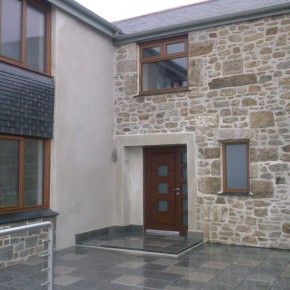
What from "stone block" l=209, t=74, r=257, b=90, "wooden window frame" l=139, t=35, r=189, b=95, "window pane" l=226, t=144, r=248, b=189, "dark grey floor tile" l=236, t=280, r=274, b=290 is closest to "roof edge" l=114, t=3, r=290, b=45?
"wooden window frame" l=139, t=35, r=189, b=95

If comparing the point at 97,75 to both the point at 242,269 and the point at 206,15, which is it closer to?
the point at 206,15

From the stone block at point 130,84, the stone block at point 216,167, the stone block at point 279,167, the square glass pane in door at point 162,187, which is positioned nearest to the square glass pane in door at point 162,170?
the square glass pane in door at point 162,187

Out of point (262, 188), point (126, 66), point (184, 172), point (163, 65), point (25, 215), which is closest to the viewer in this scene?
point (25, 215)

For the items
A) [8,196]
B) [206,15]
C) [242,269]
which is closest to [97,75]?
[206,15]

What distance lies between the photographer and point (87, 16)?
907 centimetres

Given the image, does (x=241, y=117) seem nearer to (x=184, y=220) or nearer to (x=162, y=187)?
(x=162, y=187)

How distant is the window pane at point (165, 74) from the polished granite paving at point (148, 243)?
3.55 m

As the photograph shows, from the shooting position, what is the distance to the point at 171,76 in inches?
380

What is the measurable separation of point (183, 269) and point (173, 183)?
326 cm

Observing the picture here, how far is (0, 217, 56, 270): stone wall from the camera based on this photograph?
270 inches

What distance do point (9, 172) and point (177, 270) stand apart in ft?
11.2

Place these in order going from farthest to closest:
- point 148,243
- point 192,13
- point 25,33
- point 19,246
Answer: point 192,13
point 148,243
point 25,33
point 19,246

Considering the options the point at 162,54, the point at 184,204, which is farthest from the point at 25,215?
the point at 162,54

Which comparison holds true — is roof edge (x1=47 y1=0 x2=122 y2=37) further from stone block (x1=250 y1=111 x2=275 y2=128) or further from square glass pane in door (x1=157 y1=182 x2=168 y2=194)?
stone block (x1=250 y1=111 x2=275 y2=128)
